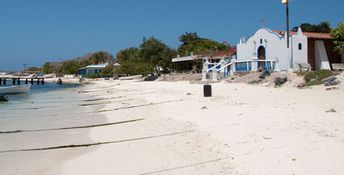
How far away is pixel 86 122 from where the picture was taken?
15.2 m

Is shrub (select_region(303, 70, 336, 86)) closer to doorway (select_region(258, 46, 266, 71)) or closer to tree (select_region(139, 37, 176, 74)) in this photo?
doorway (select_region(258, 46, 266, 71))

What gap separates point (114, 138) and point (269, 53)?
81.8 feet

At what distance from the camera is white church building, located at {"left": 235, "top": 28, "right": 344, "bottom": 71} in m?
30.8

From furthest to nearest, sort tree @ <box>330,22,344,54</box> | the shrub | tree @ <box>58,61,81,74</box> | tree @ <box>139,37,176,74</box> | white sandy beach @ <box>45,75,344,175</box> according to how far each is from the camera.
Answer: tree @ <box>58,61,81,74</box> → tree @ <box>139,37,176,74</box> → tree @ <box>330,22,344,54</box> → the shrub → white sandy beach @ <box>45,75,344,175</box>

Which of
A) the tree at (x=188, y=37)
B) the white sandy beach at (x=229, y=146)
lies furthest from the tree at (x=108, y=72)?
the white sandy beach at (x=229, y=146)

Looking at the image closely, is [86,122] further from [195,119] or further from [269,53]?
[269,53]

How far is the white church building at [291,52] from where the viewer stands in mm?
30844

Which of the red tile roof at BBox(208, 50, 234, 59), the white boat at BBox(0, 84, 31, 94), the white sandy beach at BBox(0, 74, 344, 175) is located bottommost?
the white sandy beach at BBox(0, 74, 344, 175)

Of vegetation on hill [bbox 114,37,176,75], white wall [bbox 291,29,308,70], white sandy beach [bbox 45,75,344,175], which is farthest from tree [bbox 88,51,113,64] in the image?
white sandy beach [bbox 45,75,344,175]

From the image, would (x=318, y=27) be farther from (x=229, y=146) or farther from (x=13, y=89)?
(x=229, y=146)

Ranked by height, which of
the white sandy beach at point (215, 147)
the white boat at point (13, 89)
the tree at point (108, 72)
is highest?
the tree at point (108, 72)

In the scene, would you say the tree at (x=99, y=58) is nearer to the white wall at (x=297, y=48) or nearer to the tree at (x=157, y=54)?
the tree at (x=157, y=54)

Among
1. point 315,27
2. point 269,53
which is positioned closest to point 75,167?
point 269,53

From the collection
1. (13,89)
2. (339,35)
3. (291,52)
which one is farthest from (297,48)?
(13,89)
